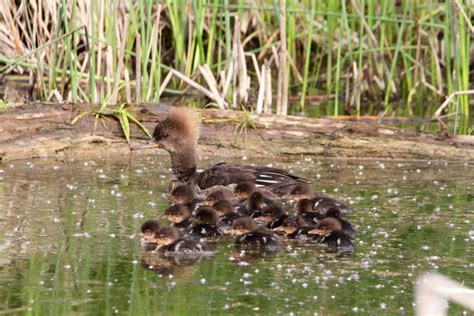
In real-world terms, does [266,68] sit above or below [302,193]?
above

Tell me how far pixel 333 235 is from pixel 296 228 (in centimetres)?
37

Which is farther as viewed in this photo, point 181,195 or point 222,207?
point 181,195

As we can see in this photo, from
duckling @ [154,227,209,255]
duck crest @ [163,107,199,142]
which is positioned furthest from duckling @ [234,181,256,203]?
duckling @ [154,227,209,255]

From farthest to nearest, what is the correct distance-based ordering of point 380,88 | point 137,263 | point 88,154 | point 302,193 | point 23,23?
point 380,88
point 23,23
point 88,154
point 302,193
point 137,263

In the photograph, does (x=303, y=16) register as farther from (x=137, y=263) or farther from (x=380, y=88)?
(x=137, y=263)

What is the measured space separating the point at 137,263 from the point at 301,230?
111 cm

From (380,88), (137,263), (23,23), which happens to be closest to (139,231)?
(137,263)

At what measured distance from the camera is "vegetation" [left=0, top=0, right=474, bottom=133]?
9.21 meters

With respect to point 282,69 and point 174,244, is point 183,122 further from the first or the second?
point 174,244

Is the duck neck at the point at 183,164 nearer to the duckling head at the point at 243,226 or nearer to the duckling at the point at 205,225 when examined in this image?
the duckling at the point at 205,225

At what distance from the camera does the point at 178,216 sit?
6.58 meters

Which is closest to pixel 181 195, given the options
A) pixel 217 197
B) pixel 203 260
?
pixel 217 197

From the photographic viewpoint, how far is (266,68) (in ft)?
30.8

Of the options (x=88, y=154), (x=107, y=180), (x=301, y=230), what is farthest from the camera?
(x=88, y=154)
